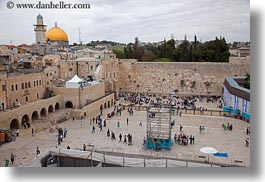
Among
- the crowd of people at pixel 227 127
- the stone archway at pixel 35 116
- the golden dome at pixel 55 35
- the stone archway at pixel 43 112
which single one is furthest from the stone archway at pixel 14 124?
the golden dome at pixel 55 35

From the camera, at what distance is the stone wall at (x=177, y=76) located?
83.7 ft

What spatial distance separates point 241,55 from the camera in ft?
88.4

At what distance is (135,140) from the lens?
1315 centimetres

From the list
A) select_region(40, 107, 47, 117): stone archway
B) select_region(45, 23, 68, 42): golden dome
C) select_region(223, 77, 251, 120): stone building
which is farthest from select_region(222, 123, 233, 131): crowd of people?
select_region(45, 23, 68, 42): golden dome

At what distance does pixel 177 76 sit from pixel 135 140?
14.2 metres

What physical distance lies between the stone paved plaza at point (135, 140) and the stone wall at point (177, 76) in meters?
8.59

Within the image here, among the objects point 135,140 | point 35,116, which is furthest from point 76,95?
point 135,140

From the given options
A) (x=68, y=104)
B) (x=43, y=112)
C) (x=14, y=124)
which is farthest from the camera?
(x=68, y=104)

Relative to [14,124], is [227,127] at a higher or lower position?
lower

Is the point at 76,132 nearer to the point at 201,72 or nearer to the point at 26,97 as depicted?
the point at 26,97

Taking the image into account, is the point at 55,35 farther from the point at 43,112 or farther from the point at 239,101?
the point at 239,101

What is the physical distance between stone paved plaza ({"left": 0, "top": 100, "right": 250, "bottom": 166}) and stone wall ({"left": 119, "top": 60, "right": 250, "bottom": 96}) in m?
8.59

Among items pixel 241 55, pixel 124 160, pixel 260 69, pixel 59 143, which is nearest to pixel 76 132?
pixel 59 143

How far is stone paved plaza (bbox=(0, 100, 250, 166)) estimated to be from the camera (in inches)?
435
